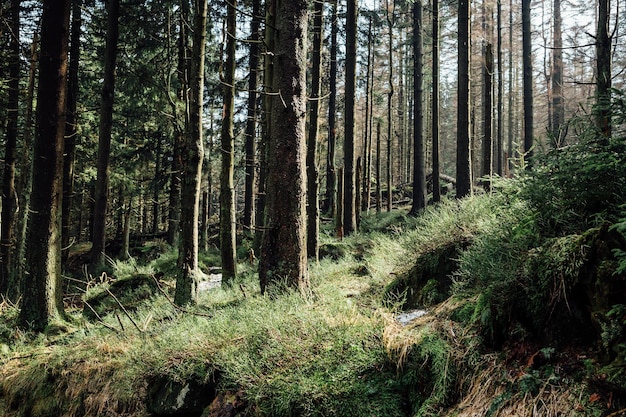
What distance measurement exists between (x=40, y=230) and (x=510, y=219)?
7.71m

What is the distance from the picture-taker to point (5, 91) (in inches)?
517

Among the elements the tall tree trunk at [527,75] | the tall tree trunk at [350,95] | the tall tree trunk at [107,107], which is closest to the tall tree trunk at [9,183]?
the tall tree trunk at [107,107]

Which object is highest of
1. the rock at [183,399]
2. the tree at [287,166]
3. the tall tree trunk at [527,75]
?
the tall tree trunk at [527,75]

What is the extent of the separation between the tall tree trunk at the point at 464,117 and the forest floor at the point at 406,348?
19.4 feet

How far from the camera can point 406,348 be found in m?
3.33

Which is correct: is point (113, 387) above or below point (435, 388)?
below

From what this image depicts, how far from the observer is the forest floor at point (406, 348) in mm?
2494

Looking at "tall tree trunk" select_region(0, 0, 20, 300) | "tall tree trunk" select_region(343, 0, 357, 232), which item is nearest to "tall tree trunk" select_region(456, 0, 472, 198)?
"tall tree trunk" select_region(343, 0, 357, 232)

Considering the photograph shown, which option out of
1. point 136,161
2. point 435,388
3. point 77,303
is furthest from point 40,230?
point 136,161

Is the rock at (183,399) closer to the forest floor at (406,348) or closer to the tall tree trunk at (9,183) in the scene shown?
the forest floor at (406,348)

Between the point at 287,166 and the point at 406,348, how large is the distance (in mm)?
3104

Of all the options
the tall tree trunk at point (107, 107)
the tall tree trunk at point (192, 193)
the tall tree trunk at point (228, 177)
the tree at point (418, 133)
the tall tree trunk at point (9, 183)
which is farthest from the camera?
the tree at point (418, 133)

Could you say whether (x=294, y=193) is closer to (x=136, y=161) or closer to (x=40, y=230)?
(x=40, y=230)

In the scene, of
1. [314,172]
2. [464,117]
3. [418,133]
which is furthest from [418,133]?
[314,172]
